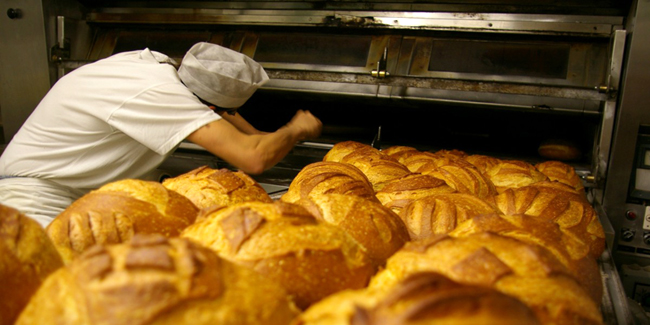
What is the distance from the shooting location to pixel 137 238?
27.9 inches

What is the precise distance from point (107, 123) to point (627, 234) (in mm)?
3050

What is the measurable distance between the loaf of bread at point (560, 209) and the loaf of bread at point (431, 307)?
126 centimetres

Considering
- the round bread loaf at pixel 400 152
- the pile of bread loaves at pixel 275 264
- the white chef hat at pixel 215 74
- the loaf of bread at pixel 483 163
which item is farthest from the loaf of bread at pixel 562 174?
the white chef hat at pixel 215 74

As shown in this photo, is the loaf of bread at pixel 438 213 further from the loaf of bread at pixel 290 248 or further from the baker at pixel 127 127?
the baker at pixel 127 127

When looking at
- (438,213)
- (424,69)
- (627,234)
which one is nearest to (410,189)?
(438,213)

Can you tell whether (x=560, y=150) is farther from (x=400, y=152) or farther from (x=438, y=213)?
(x=438, y=213)

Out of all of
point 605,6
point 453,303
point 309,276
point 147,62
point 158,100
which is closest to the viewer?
point 453,303

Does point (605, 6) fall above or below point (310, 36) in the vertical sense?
above

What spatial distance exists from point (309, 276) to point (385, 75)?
2155 millimetres

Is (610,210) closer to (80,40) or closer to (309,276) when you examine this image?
(309,276)

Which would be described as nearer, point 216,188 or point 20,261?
point 20,261

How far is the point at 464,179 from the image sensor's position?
2.16m

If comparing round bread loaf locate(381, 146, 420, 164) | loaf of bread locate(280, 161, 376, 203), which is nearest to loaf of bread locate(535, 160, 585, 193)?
round bread loaf locate(381, 146, 420, 164)

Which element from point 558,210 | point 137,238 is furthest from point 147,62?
point 558,210
